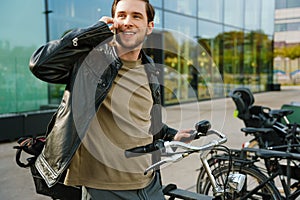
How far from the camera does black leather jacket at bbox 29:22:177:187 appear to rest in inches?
51.2

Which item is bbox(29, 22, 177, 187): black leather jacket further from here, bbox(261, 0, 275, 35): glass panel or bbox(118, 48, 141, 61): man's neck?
bbox(261, 0, 275, 35): glass panel

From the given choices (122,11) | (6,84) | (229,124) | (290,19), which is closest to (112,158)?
(122,11)

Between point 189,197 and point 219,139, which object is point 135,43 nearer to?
point 219,139

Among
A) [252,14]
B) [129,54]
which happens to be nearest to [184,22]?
[252,14]

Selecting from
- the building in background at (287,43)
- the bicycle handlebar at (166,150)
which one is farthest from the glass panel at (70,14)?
the building in background at (287,43)

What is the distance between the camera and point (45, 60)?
4.25ft

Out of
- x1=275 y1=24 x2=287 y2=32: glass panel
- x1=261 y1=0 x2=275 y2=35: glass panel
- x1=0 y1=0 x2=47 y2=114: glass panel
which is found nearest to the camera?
x1=0 y1=0 x2=47 y2=114: glass panel

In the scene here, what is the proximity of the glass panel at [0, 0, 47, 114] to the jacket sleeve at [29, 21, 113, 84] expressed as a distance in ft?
22.3

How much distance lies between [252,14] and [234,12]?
2.53 m

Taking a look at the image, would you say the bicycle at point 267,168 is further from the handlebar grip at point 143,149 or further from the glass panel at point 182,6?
the glass panel at point 182,6

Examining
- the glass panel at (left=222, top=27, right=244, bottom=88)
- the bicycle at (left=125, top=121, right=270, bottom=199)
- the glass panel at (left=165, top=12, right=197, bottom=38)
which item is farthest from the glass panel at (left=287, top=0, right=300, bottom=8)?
the bicycle at (left=125, top=121, right=270, bottom=199)

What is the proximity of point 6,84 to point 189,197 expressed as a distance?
22.3ft

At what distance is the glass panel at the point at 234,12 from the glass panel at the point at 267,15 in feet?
9.54

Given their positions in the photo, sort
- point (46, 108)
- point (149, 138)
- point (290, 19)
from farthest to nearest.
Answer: point (290, 19), point (46, 108), point (149, 138)
